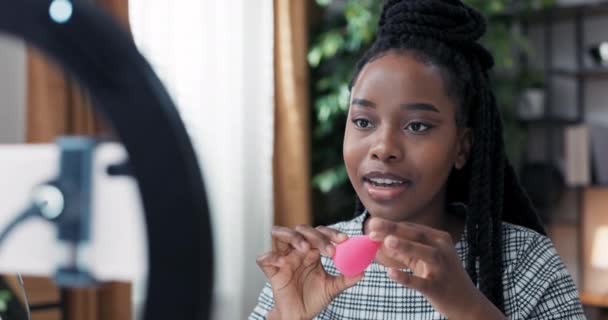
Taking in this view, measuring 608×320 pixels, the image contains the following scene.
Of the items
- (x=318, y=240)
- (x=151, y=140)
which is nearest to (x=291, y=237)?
(x=318, y=240)

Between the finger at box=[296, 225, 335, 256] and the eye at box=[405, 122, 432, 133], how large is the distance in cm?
27

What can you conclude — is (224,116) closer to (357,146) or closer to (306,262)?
(357,146)

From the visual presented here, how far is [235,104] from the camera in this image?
2908 mm

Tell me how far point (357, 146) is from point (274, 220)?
222 centimetres

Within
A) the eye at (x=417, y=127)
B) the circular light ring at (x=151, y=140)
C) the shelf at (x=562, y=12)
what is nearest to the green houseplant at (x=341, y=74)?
the shelf at (x=562, y=12)

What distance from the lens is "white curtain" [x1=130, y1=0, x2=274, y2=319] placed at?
2607 mm

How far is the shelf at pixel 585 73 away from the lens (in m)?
3.62

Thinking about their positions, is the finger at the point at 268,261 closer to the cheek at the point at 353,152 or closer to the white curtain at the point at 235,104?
the cheek at the point at 353,152

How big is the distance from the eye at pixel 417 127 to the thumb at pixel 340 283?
0.26 m

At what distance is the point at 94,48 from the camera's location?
21 cm

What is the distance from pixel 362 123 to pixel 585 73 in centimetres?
301

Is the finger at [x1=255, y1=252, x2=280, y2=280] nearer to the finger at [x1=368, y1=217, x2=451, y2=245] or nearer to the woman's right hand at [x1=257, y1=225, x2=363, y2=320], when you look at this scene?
the woman's right hand at [x1=257, y1=225, x2=363, y2=320]

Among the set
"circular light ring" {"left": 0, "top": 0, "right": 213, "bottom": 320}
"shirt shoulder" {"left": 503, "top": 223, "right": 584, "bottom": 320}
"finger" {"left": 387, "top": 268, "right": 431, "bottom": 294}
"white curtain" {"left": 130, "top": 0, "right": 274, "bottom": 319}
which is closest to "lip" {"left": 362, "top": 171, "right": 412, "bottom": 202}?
"shirt shoulder" {"left": 503, "top": 223, "right": 584, "bottom": 320}

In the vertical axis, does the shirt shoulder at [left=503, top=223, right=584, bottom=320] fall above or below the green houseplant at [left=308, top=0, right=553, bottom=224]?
below
